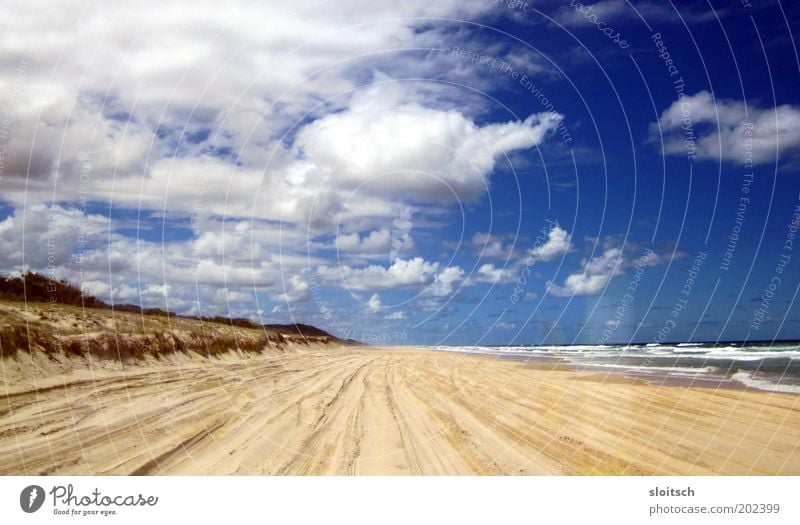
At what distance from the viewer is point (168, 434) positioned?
7496 millimetres

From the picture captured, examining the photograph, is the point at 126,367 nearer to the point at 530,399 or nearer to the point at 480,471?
the point at 480,471

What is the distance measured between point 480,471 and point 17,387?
599cm
